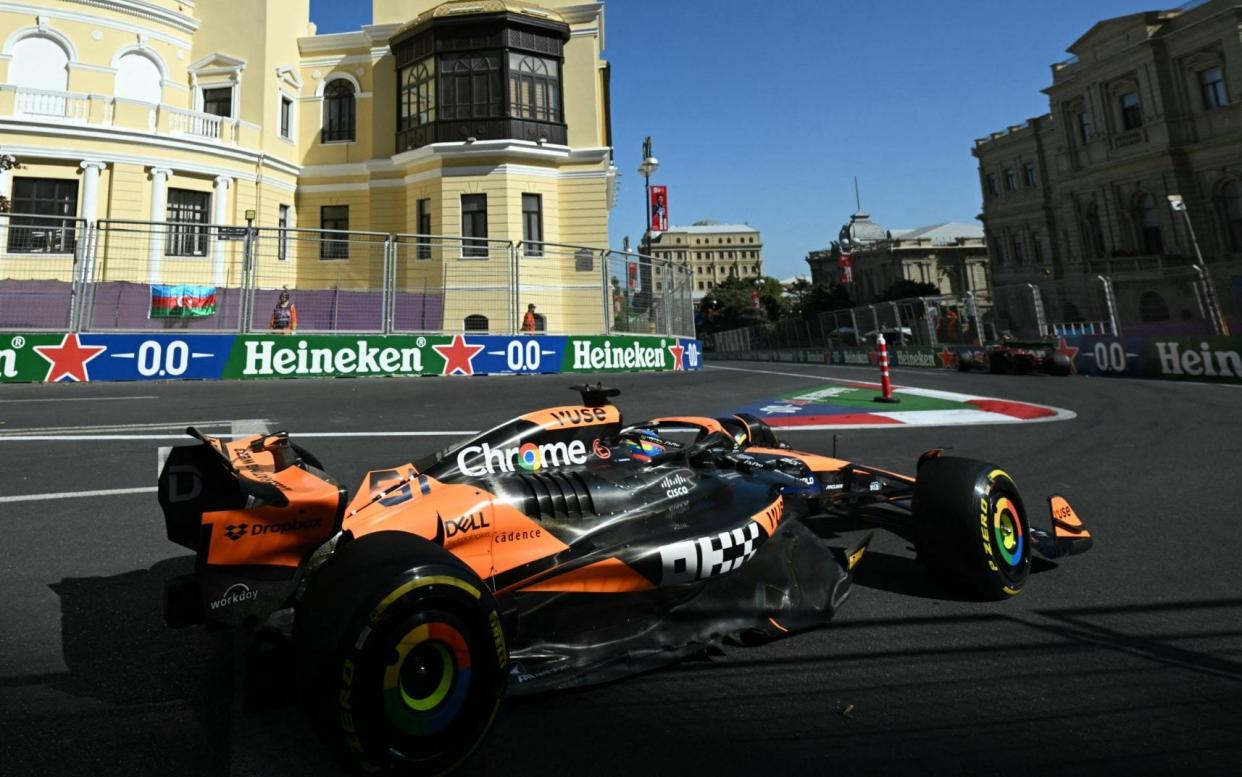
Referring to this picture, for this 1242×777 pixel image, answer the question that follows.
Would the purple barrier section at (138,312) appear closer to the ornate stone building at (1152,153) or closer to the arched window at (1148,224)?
the ornate stone building at (1152,153)

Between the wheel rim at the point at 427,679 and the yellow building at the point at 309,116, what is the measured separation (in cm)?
1803

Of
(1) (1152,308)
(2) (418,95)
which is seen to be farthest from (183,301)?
(1) (1152,308)

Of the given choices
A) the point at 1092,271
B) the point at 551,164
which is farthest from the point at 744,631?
the point at 1092,271

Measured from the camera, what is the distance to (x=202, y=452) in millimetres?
1973

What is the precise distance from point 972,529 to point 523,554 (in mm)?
2271

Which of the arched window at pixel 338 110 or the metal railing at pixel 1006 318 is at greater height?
the arched window at pixel 338 110

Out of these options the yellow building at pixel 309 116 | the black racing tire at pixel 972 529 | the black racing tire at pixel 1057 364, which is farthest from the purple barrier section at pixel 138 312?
the black racing tire at pixel 1057 364

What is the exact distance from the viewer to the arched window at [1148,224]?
41.7 metres

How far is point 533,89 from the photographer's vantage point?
896 inches

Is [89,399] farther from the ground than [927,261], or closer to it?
closer to it

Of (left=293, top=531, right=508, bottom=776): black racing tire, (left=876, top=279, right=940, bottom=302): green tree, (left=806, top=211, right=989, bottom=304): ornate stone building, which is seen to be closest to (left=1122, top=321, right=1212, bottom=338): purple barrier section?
(left=293, top=531, right=508, bottom=776): black racing tire

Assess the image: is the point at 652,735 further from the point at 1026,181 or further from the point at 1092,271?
the point at 1026,181

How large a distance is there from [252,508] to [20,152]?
2686cm

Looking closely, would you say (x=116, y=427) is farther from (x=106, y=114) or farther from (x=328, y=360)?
(x=106, y=114)
